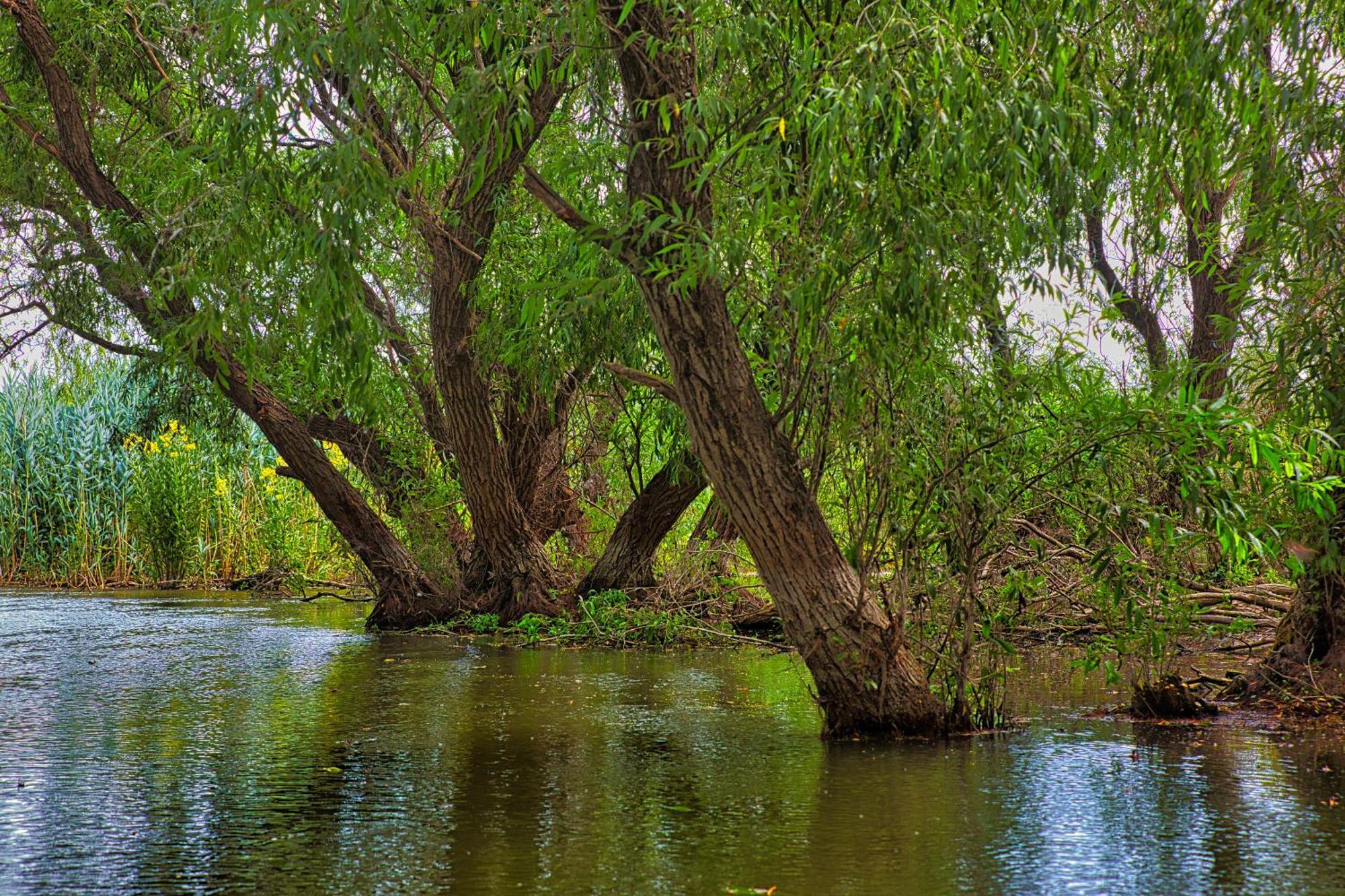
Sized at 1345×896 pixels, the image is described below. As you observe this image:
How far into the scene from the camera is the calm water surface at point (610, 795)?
13.1 feet

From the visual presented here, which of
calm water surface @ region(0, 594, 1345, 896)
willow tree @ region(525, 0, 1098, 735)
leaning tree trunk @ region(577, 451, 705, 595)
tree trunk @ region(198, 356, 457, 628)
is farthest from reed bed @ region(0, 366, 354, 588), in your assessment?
willow tree @ region(525, 0, 1098, 735)

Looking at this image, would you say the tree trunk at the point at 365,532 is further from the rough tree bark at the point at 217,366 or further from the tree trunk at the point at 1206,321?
the tree trunk at the point at 1206,321

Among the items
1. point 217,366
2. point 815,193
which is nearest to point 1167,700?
point 815,193

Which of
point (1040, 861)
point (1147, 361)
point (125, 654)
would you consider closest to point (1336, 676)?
point (1040, 861)

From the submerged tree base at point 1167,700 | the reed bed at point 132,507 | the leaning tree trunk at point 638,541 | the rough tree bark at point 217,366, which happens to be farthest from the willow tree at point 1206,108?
the reed bed at point 132,507

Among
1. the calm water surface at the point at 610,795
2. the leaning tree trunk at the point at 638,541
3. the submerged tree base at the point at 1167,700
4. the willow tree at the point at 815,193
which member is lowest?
the calm water surface at the point at 610,795

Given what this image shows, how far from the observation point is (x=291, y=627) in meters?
12.2

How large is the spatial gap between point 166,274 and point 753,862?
7456 mm

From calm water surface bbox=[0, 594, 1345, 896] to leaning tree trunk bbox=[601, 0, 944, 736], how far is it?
42cm

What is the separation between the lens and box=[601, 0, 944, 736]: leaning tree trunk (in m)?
5.97

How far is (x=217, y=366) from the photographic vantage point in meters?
11.3

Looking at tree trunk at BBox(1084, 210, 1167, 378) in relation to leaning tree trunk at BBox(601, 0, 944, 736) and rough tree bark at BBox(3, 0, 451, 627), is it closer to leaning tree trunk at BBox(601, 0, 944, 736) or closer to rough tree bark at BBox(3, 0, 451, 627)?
rough tree bark at BBox(3, 0, 451, 627)

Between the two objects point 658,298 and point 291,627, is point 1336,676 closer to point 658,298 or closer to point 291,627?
point 658,298

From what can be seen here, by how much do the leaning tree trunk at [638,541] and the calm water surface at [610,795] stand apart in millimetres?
3078
